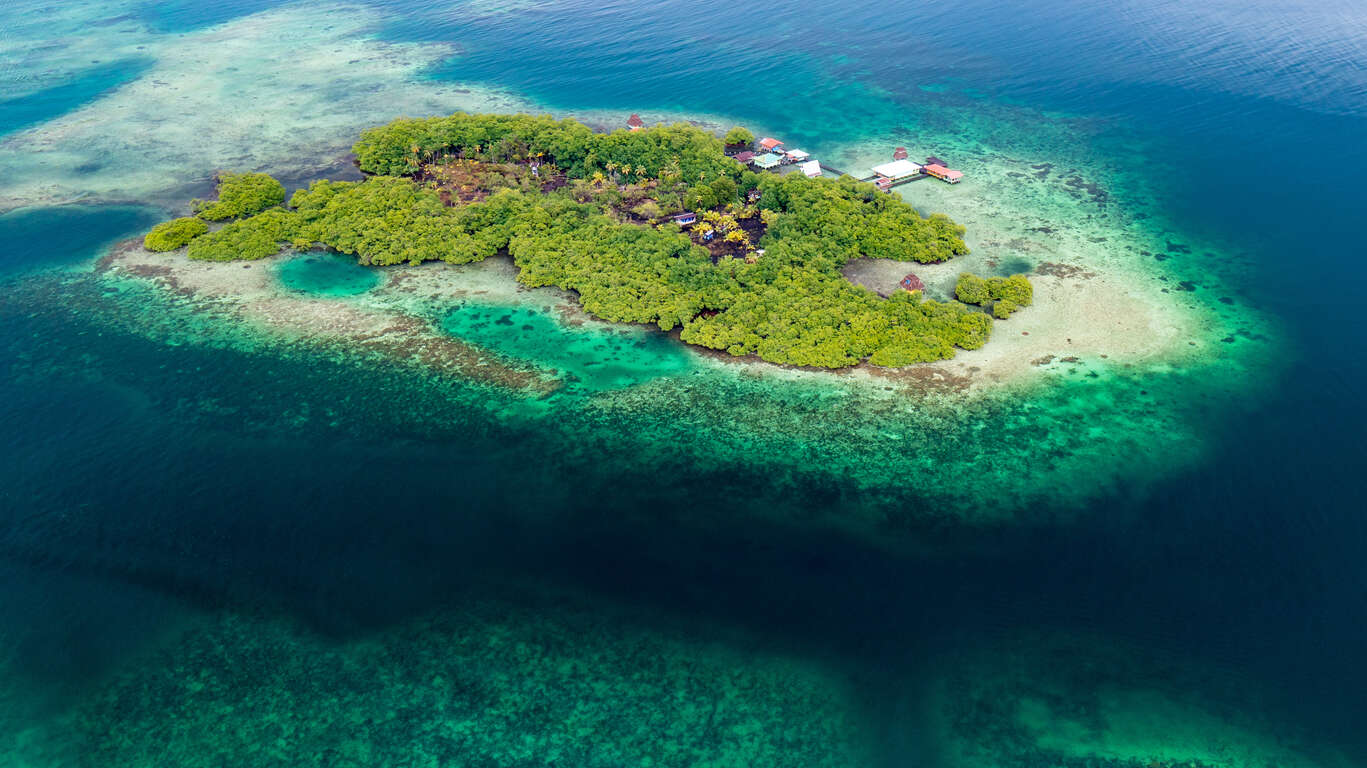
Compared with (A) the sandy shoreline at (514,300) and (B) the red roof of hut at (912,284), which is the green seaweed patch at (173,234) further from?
(B) the red roof of hut at (912,284)

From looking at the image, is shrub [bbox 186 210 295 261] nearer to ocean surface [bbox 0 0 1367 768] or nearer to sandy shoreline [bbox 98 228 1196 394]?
sandy shoreline [bbox 98 228 1196 394]

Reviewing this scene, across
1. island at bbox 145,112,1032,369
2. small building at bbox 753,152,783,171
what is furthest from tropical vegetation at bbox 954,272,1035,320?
small building at bbox 753,152,783,171

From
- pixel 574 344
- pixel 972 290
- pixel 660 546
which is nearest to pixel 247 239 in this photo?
pixel 574 344

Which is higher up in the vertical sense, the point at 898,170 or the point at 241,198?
the point at 898,170

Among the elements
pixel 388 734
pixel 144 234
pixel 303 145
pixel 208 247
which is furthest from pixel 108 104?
pixel 388 734

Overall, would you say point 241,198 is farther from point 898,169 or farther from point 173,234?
point 898,169

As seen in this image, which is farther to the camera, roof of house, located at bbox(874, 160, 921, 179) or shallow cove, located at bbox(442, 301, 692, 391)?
roof of house, located at bbox(874, 160, 921, 179)
